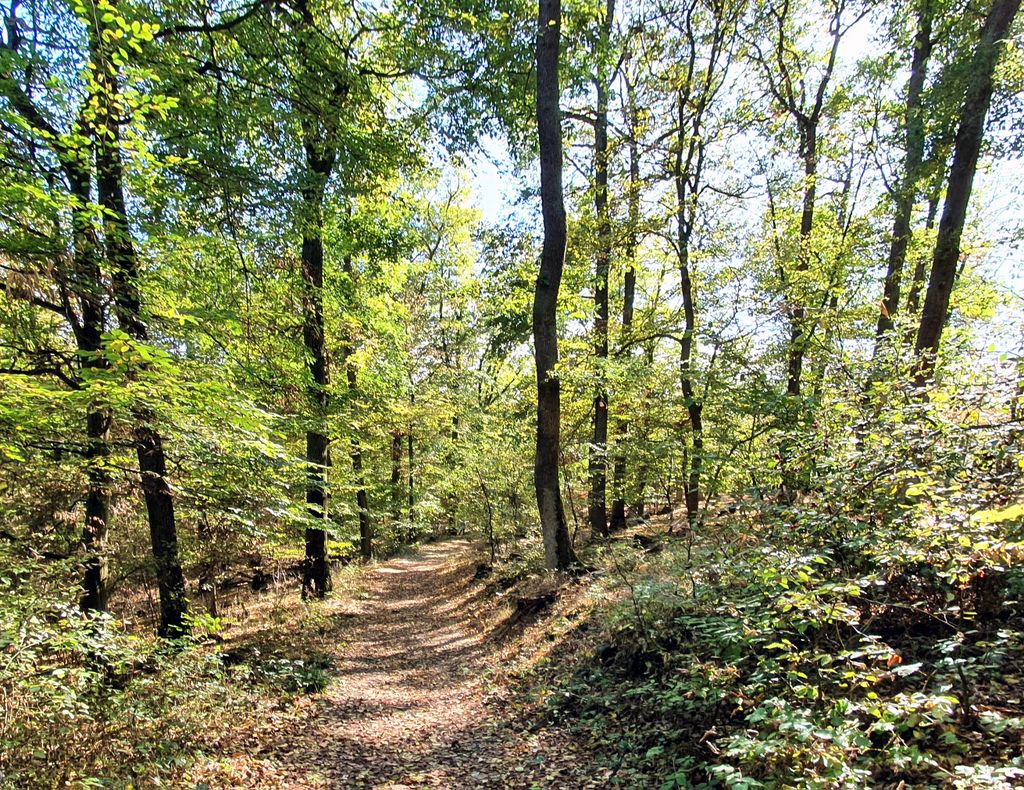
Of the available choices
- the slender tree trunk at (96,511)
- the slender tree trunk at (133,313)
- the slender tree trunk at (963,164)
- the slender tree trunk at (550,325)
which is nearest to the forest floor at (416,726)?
the slender tree trunk at (550,325)

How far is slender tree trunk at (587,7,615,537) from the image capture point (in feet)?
41.0

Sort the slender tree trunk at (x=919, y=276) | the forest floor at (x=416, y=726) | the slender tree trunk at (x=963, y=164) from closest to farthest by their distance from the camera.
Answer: the forest floor at (x=416, y=726)
the slender tree trunk at (x=963, y=164)
the slender tree trunk at (x=919, y=276)

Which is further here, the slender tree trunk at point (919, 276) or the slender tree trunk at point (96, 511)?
the slender tree trunk at point (919, 276)

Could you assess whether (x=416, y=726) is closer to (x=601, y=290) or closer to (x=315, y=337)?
(x=315, y=337)

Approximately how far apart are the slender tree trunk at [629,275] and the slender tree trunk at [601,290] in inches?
16.8

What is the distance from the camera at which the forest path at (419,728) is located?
15.4 feet

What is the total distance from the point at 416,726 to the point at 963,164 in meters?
11.6

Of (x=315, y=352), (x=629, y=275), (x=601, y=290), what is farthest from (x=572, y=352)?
(x=315, y=352)

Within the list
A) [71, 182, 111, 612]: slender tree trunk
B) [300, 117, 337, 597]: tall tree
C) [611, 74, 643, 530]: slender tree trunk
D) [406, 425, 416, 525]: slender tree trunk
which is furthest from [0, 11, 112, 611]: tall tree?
[406, 425, 416, 525]: slender tree trunk

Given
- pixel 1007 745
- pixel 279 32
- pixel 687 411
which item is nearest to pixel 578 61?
pixel 279 32

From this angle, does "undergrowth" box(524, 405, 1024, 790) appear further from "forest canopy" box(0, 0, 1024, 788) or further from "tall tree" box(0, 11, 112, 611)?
"tall tree" box(0, 11, 112, 611)

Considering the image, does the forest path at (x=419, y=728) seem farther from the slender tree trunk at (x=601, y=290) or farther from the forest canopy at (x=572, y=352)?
the slender tree trunk at (x=601, y=290)

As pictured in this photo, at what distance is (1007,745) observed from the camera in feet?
8.82

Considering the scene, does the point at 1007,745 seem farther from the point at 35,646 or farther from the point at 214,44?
the point at 214,44
